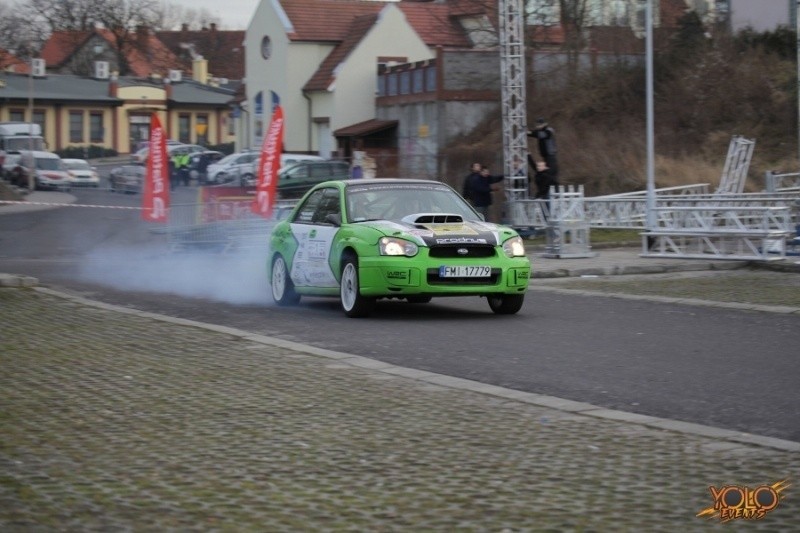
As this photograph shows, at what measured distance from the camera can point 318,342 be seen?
39.0 feet

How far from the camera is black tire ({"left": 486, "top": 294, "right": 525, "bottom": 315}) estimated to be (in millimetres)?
14195

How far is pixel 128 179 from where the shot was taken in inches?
2216

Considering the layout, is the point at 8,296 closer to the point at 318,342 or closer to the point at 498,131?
the point at 318,342

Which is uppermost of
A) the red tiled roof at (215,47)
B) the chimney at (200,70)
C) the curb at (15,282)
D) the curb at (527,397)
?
the red tiled roof at (215,47)

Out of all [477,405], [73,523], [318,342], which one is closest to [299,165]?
[318,342]

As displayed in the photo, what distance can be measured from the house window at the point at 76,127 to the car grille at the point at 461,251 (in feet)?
264

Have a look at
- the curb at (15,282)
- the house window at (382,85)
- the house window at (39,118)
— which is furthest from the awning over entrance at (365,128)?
the curb at (15,282)

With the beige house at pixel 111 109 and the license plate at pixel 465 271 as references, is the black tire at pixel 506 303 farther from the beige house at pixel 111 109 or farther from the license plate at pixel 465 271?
the beige house at pixel 111 109

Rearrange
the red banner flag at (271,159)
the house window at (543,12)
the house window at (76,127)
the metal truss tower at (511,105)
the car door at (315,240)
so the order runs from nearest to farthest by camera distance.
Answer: the car door at (315,240), the red banner flag at (271,159), the metal truss tower at (511,105), the house window at (543,12), the house window at (76,127)

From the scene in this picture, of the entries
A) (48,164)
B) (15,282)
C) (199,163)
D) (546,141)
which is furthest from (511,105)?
(48,164)

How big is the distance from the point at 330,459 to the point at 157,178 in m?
21.8

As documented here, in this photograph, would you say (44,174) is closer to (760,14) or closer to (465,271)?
(760,14)

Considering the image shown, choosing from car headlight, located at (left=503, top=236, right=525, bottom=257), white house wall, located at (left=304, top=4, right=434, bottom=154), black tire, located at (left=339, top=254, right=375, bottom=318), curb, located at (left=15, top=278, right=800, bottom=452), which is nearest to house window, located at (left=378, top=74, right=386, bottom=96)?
white house wall, located at (left=304, top=4, right=434, bottom=154)

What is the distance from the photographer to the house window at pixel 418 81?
52.4m
